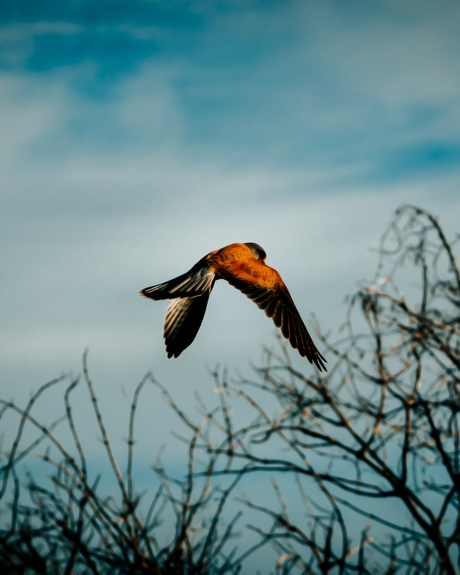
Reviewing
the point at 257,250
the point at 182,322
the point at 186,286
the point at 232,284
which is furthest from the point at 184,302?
the point at 257,250

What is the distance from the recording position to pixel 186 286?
299 inches

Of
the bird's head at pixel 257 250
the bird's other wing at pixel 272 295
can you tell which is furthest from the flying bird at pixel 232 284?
the bird's head at pixel 257 250

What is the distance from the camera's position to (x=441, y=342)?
424 cm

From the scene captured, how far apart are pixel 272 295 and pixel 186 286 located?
1359 mm

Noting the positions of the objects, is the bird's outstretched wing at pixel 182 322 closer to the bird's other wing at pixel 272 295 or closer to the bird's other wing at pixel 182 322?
the bird's other wing at pixel 182 322

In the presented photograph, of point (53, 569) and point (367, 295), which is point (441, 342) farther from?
point (53, 569)

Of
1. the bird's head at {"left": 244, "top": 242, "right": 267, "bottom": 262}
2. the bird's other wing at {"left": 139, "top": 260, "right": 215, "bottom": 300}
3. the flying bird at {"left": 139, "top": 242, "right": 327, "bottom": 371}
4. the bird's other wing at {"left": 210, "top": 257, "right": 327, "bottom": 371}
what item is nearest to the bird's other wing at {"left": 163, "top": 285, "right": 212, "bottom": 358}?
the flying bird at {"left": 139, "top": 242, "right": 327, "bottom": 371}

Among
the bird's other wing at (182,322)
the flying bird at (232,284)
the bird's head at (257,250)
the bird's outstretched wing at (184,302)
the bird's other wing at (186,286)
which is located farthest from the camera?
the bird's head at (257,250)

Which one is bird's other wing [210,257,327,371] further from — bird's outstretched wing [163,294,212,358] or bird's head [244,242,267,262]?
bird's head [244,242,267,262]

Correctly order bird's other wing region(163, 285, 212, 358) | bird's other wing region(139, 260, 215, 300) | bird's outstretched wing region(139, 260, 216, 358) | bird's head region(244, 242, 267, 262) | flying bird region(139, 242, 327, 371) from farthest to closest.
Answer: bird's head region(244, 242, 267, 262) < bird's other wing region(163, 285, 212, 358) < flying bird region(139, 242, 327, 371) < bird's outstretched wing region(139, 260, 216, 358) < bird's other wing region(139, 260, 215, 300)

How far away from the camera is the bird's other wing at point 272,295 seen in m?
7.80

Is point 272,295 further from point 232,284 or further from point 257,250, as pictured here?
point 257,250

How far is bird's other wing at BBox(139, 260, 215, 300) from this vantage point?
7.36m

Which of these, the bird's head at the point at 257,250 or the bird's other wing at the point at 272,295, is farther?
the bird's head at the point at 257,250
